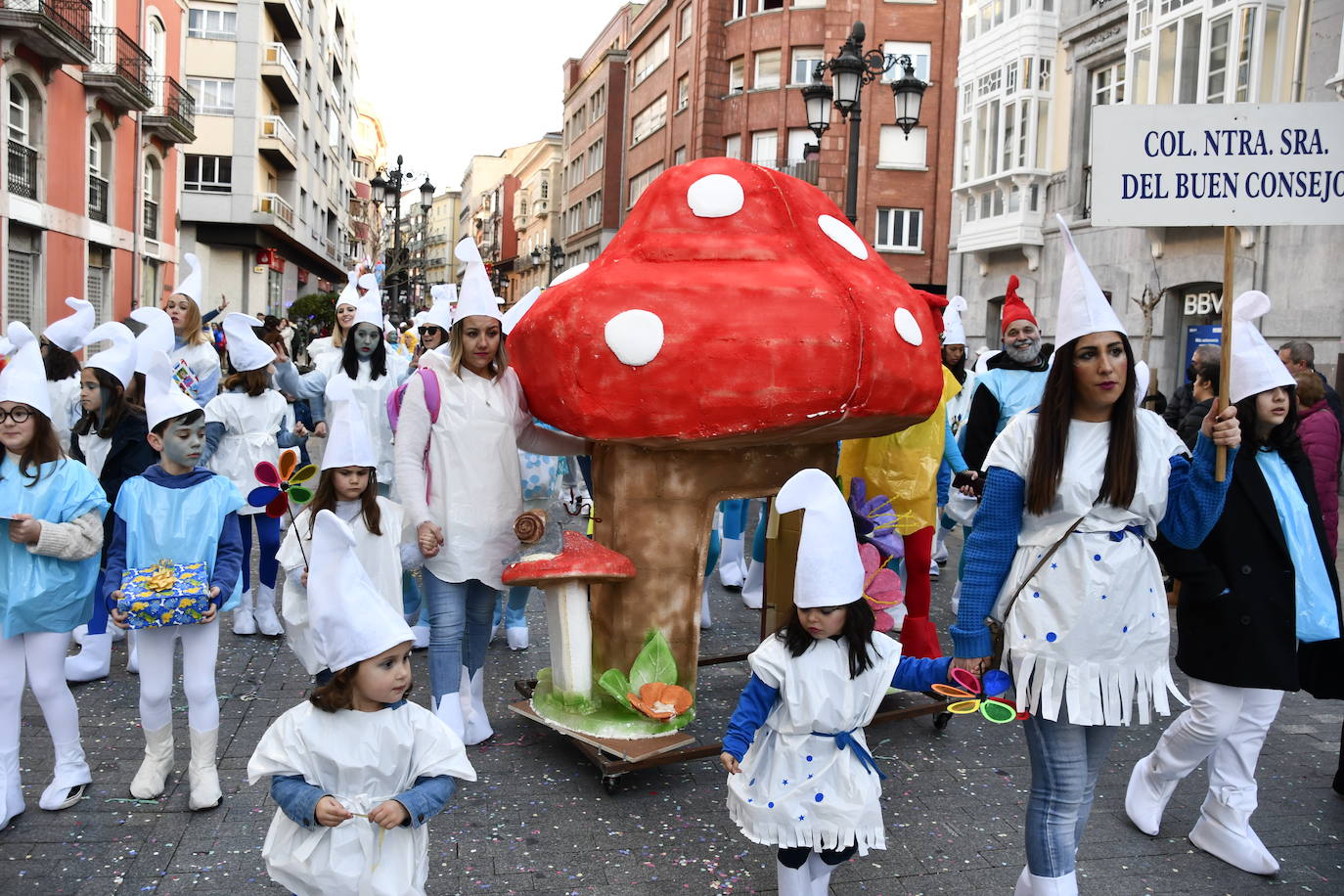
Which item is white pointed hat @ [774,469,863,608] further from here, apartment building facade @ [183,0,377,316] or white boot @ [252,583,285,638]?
apartment building facade @ [183,0,377,316]

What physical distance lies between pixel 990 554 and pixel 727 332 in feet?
4.59

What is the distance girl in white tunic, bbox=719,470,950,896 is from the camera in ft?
9.82

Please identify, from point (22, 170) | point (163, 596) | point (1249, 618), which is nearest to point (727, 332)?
point (1249, 618)

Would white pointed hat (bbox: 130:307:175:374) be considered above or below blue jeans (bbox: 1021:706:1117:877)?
above

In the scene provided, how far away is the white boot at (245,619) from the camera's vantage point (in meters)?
6.42

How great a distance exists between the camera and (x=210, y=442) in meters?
6.36

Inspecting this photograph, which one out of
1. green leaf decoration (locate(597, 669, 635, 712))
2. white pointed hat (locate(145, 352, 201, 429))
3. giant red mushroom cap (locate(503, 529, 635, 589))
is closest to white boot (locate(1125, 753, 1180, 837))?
green leaf decoration (locate(597, 669, 635, 712))

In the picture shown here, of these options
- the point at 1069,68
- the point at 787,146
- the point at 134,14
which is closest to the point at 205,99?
the point at 134,14

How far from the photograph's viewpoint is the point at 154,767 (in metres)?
4.14

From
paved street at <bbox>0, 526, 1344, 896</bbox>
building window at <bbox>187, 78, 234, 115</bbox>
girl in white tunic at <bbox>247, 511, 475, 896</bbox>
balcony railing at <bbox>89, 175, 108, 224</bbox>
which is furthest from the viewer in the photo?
building window at <bbox>187, 78, 234, 115</bbox>

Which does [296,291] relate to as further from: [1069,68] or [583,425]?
[583,425]

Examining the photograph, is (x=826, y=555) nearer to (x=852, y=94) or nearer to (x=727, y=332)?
(x=727, y=332)

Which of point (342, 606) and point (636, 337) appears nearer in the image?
point (342, 606)

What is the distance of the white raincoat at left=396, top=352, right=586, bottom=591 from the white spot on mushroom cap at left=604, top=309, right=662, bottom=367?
0.78 metres
